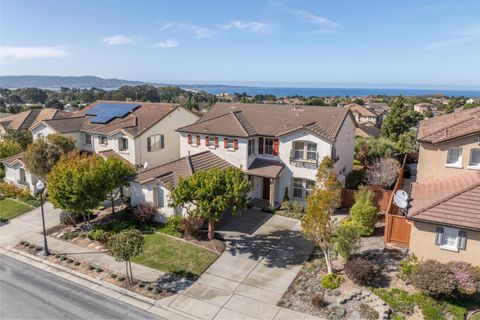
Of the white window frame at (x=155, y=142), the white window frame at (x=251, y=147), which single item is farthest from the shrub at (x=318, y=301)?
the white window frame at (x=155, y=142)

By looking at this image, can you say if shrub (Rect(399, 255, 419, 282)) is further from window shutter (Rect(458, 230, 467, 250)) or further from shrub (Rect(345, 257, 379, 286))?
window shutter (Rect(458, 230, 467, 250))

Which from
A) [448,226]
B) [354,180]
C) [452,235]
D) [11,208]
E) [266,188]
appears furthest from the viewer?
[354,180]

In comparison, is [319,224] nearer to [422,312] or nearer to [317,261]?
[317,261]

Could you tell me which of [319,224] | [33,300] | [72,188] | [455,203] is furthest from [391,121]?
[33,300]

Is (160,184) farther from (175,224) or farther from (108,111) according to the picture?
(108,111)

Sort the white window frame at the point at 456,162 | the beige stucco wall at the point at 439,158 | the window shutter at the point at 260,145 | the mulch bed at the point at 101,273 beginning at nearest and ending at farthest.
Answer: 1. the mulch bed at the point at 101,273
2. the beige stucco wall at the point at 439,158
3. the white window frame at the point at 456,162
4. the window shutter at the point at 260,145

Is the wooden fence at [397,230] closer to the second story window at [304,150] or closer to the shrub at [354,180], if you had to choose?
the second story window at [304,150]

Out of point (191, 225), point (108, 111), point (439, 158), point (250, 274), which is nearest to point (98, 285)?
point (191, 225)
